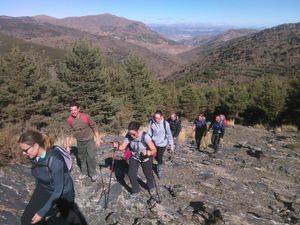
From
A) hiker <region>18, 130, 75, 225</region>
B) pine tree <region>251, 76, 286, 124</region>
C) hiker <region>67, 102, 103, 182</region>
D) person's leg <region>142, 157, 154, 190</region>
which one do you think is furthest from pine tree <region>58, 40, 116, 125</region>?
hiker <region>18, 130, 75, 225</region>

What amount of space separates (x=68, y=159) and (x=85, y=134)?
3.61m

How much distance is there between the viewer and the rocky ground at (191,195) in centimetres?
723

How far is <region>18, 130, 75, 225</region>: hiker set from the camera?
4.30 meters

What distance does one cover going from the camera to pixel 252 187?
997 cm

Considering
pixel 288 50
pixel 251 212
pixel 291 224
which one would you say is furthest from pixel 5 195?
pixel 288 50

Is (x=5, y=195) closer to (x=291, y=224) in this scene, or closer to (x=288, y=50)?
(x=291, y=224)

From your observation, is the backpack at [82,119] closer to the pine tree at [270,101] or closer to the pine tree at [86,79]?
the pine tree at [86,79]

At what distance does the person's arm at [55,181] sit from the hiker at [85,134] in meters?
3.42

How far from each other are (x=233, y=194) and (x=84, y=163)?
3795mm

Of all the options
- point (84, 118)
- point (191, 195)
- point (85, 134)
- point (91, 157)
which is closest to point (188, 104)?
point (191, 195)

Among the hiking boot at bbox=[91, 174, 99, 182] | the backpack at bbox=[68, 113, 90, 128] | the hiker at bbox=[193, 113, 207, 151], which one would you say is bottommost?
the hiker at bbox=[193, 113, 207, 151]

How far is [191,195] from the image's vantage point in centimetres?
869

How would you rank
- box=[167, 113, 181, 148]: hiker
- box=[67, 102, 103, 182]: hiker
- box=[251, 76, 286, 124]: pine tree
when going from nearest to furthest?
box=[67, 102, 103, 182]: hiker → box=[167, 113, 181, 148]: hiker → box=[251, 76, 286, 124]: pine tree

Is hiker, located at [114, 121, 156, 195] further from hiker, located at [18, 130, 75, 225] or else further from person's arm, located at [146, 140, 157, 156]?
hiker, located at [18, 130, 75, 225]
